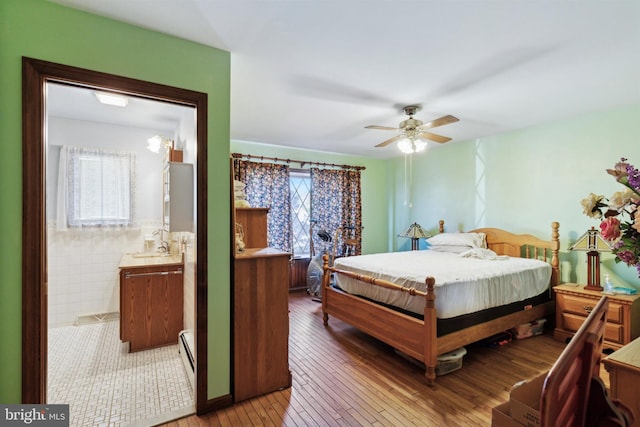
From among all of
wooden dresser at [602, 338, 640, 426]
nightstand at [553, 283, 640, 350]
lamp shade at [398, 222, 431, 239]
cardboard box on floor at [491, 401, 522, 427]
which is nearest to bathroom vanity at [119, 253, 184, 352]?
cardboard box on floor at [491, 401, 522, 427]

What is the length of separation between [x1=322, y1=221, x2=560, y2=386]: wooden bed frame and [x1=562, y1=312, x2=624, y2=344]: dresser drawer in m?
0.24

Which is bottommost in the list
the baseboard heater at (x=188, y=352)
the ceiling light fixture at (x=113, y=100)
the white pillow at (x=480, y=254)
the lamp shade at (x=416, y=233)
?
the baseboard heater at (x=188, y=352)

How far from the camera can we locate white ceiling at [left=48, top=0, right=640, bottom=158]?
1678 mm

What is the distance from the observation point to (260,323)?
87.4 inches

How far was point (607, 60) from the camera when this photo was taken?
7.32ft

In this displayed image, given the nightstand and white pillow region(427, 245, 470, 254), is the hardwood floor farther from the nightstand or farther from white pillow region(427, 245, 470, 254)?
white pillow region(427, 245, 470, 254)

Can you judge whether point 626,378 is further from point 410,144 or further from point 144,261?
point 144,261

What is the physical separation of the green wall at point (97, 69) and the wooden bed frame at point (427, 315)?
1460mm

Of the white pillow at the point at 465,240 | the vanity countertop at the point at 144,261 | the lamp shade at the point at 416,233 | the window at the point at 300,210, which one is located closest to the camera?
the vanity countertop at the point at 144,261

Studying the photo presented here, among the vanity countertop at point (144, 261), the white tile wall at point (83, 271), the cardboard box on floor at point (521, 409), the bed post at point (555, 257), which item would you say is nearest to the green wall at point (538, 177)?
the bed post at point (555, 257)

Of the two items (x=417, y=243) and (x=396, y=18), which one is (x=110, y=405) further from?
(x=417, y=243)

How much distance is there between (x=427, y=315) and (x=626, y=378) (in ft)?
4.11

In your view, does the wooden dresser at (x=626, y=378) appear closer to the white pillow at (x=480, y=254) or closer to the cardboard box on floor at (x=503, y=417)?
the cardboard box on floor at (x=503, y=417)

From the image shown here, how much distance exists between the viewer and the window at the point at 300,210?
5.36 m
